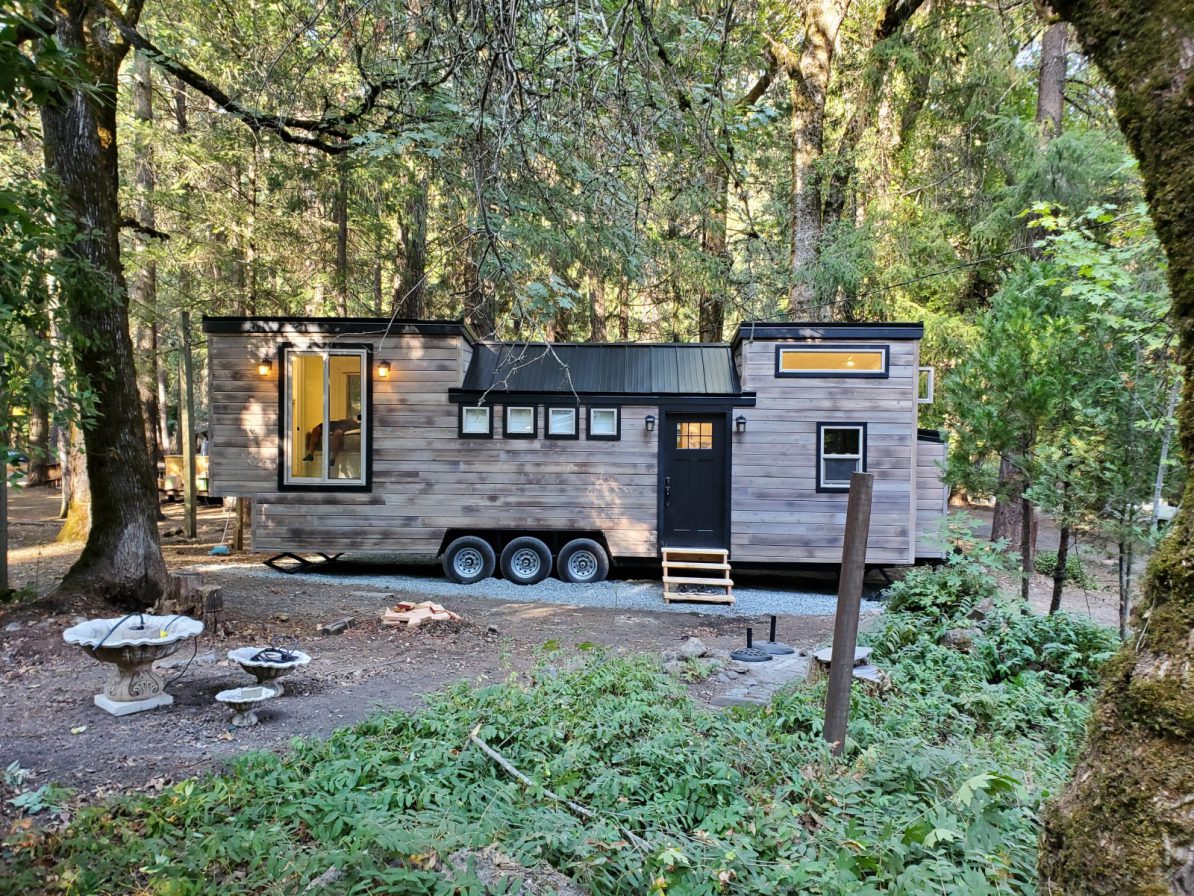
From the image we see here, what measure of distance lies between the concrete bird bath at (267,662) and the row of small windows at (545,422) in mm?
4703

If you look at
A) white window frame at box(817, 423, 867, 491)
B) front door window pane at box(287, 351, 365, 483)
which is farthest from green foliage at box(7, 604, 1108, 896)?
front door window pane at box(287, 351, 365, 483)

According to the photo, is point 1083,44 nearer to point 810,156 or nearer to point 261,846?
point 261,846

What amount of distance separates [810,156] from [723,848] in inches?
439

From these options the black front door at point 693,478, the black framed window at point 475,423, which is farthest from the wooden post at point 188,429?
the black front door at point 693,478

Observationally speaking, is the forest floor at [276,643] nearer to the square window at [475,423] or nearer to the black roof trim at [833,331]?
the square window at [475,423]

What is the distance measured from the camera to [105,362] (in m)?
5.94

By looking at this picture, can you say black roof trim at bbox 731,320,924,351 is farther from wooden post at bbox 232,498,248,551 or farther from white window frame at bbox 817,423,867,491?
wooden post at bbox 232,498,248,551

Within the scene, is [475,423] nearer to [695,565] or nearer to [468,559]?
[468,559]

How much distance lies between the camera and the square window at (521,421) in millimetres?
8883

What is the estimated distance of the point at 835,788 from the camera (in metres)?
2.75

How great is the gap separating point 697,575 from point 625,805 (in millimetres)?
6245

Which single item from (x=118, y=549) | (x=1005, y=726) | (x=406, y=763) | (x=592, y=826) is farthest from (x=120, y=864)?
(x=118, y=549)

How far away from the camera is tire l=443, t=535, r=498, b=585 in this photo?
8844mm

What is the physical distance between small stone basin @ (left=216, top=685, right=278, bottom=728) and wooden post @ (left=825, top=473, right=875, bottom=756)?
3180mm
